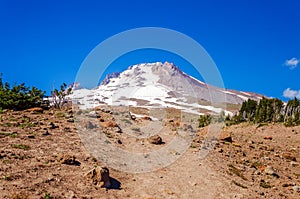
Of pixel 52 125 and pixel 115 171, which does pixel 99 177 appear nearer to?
pixel 115 171

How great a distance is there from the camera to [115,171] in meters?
19.1

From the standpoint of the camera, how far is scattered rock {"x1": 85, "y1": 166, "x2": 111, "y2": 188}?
16.1 m

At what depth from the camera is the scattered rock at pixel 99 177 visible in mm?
16086

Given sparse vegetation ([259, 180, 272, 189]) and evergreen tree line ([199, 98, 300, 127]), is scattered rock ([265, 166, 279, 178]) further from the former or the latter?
evergreen tree line ([199, 98, 300, 127])

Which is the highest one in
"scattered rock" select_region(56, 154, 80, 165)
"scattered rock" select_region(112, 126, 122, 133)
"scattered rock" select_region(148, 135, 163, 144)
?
"scattered rock" select_region(112, 126, 122, 133)

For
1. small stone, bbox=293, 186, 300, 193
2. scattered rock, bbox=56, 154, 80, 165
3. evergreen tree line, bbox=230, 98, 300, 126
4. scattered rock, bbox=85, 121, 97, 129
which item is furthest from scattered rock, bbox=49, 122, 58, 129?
evergreen tree line, bbox=230, 98, 300, 126

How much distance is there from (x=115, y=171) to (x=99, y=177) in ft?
9.92

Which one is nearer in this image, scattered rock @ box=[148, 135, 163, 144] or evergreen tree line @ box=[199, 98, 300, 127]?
scattered rock @ box=[148, 135, 163, 144]

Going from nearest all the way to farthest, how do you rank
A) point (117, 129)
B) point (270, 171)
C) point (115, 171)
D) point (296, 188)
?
point (115, 171), point (296, 188), point (270, 171), point (117, 129)

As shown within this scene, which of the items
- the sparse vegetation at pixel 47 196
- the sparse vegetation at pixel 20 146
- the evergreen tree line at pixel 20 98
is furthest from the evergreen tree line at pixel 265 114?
the sparse vegetation at pixel 47 196

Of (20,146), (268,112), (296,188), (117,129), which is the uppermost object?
(268,112)

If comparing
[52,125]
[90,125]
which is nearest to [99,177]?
[52,125]

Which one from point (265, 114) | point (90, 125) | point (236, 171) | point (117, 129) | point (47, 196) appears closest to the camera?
point (47, 196)

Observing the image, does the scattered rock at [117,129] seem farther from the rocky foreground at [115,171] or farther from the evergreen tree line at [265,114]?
the evergreen tree line at [265,114]
